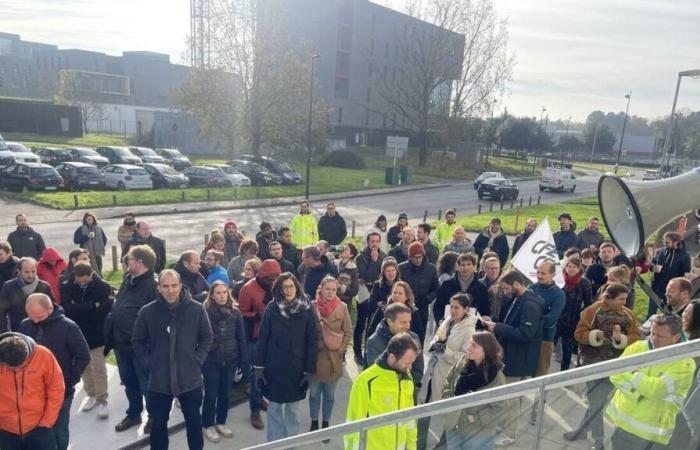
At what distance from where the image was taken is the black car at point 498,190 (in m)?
31.0

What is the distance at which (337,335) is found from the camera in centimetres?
533

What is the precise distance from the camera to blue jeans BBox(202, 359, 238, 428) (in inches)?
211

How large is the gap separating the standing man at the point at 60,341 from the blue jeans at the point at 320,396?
219cm

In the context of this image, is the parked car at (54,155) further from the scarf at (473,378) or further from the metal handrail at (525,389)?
the metal handrail at (525,389)

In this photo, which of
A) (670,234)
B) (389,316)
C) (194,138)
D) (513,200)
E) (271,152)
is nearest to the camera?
(389,316)

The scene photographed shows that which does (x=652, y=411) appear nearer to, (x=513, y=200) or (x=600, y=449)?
(x=600, y=449)

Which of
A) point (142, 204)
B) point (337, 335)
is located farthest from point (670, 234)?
point (142, 204)

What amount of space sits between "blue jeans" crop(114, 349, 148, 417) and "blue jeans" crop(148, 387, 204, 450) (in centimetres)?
75

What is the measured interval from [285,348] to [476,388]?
71.7 inches

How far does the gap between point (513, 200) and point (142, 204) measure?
2018 cm

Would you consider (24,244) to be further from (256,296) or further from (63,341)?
(256,296)

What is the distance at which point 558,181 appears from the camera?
38.4 meters

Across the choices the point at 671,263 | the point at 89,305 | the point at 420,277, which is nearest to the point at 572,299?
the point at 420,277

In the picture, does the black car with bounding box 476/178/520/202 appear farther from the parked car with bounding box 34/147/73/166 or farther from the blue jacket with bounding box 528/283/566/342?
the blue jacket with bounding box 528/283/566/342
